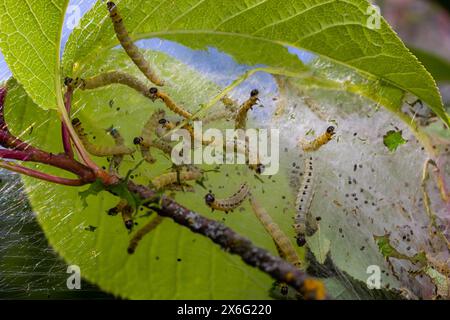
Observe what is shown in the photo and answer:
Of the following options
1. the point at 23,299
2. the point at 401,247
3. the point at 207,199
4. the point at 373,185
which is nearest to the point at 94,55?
the point at 207,199

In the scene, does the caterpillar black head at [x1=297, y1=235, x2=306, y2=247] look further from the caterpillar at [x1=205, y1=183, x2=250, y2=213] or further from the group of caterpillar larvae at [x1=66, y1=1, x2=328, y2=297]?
the caterpillar at [x1=205, y1=183, x2=250, y2=213]

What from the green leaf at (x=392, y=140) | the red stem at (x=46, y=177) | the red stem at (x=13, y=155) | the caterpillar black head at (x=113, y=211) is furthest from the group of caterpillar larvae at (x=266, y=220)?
the green leaf at (x=392, y=140)

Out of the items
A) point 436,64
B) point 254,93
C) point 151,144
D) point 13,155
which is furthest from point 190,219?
point 436,64

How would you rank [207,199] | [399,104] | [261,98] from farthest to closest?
[399,104] < [261,98] < [207,199]

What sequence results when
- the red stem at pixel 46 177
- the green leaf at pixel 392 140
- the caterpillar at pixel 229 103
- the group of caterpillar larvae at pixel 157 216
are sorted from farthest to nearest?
the green leaf at pixel 392 140
the caterpillar at pixel 229 103
the group of caterpillar larvae at pixel 157 216
the red stem at pixel 46 177

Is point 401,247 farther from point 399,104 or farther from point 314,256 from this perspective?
point 399,104

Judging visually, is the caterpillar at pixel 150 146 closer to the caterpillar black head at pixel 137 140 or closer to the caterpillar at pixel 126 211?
the caterpillar black head at pixel 137 140
